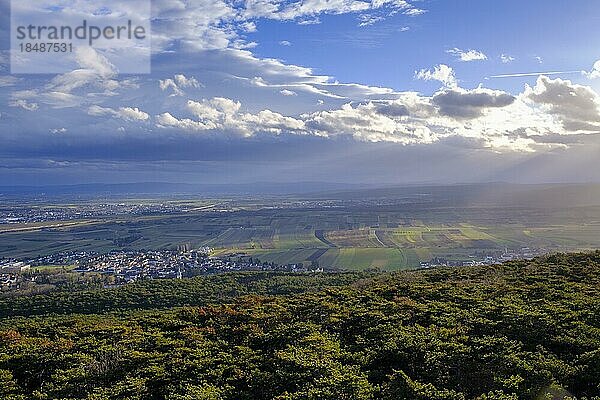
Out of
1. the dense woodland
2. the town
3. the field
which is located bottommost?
the town

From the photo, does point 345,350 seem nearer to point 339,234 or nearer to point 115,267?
point 115,267

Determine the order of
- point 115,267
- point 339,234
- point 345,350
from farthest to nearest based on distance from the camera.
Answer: point 339,234, point 115,267, point 345,350

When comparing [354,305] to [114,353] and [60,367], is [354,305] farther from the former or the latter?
[60,367]

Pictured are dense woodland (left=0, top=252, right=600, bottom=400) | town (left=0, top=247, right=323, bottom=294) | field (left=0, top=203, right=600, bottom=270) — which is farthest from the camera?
field (left=0, top=203, right=600, bottom=270)

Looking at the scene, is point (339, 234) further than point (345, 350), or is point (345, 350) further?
point (339, 234)

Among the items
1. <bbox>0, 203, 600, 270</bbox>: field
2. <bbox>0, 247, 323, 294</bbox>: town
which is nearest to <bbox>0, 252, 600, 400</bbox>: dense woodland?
<bbox>0, 247, 323, 294</bbox>: town

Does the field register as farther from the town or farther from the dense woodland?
the dense woodland

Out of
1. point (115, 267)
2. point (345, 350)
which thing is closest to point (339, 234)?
point (115, 267)

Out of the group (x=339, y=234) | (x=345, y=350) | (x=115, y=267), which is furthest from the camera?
(x=339, y=234)
